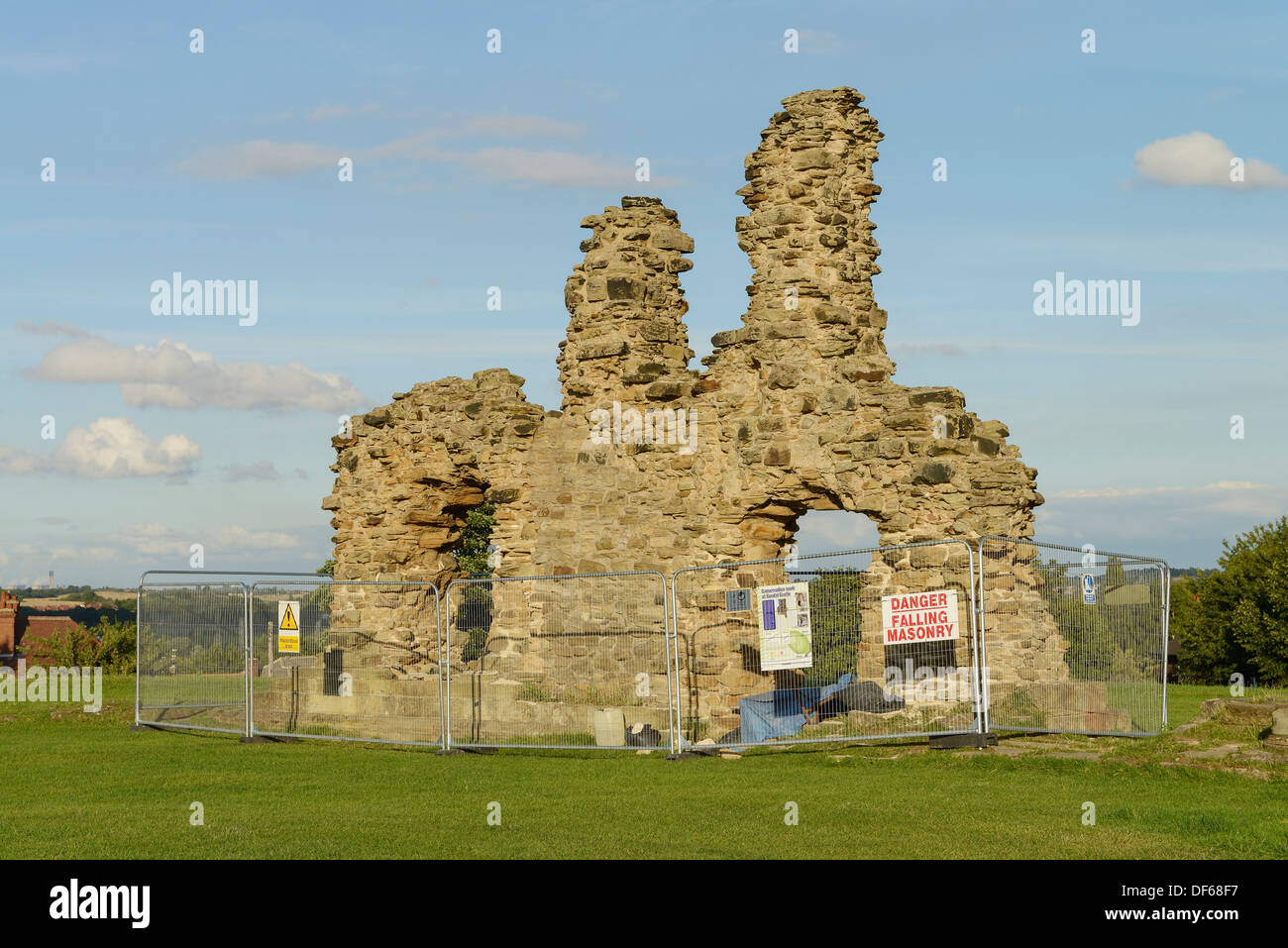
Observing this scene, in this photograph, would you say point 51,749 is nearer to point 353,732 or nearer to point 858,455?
point 353,732

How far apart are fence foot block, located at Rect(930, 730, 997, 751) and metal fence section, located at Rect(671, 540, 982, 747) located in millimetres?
100

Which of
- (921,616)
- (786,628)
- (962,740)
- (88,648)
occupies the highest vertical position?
(921,616)

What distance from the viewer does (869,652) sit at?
52.4 feet

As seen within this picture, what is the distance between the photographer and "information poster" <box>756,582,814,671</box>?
590 inches

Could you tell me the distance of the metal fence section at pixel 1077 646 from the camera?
14.3 m

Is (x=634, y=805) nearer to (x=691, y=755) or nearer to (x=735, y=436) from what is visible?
(x=691, y=755)

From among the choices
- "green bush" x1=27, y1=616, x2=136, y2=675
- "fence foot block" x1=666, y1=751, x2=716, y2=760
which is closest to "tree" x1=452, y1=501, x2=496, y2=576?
"green bush" x1=27, y1=616, x2=136, y2=675

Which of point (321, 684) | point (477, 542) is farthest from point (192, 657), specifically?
point (477, 542)

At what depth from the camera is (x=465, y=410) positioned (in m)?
22.4

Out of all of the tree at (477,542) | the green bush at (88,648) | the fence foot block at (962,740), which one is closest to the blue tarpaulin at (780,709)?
the fence foot block at (962,740)

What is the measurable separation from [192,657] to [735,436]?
7.91 m

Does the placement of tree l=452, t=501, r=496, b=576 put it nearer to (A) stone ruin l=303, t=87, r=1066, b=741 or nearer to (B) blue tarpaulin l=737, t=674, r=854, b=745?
(A) stone ruin l=303, t=87, r=1066, b=741

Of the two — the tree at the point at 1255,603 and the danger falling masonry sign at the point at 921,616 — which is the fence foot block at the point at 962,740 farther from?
the tree at the point at 1255,603

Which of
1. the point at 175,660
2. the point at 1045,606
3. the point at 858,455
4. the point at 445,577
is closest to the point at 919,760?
the point at 1045,606
